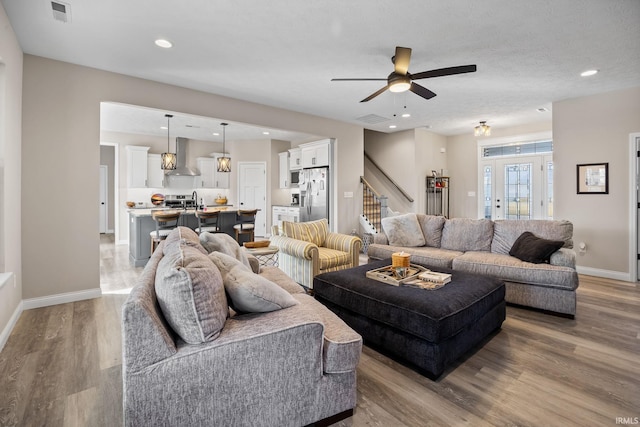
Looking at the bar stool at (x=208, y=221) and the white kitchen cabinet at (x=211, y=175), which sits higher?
the white kitchen cabinet at (x=211, y=175)

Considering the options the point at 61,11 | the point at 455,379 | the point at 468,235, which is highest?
the point at 61,11

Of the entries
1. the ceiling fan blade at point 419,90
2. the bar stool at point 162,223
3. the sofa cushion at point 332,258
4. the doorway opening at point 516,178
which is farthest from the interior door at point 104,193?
the doorway opening at point 516,178

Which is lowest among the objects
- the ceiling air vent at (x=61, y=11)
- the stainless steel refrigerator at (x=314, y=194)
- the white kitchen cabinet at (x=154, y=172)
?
the stainless steel refrigerator at (x=314, y=194)

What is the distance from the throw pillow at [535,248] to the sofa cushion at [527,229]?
207 millimetres

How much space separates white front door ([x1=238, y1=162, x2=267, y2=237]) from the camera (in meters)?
8.80

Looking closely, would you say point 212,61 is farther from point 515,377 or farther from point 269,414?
point 515,377

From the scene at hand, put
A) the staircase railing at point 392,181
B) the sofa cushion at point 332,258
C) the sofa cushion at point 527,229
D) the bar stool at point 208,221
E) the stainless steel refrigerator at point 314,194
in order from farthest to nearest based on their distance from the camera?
the staircase railing at point 392,181
the stainless steel refrigerator at point 314,194
the bar stool at point 208,221
the sofa cushion at point 332,258
the sofa cushion at point 527,229

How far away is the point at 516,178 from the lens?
6875 millimetres

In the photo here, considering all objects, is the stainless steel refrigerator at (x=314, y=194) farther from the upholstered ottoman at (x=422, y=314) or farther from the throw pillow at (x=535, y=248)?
the upholstered ottoman at (x=422, y=314)

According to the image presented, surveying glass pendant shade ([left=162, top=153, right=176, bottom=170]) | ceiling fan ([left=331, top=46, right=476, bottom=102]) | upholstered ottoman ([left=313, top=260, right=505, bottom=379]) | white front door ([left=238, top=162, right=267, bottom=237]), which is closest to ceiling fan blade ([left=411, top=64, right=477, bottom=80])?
ceiling fan ([left=331, top=46, right=476, bottom=102])

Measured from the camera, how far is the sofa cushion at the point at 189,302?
136 centimetres

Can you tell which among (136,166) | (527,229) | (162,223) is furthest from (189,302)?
(136,166)

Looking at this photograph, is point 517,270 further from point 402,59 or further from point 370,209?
point 370,209

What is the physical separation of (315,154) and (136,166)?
450 centimetres
